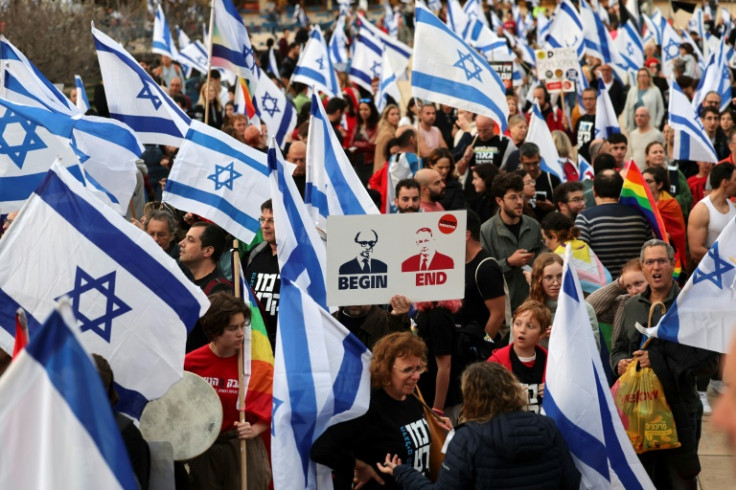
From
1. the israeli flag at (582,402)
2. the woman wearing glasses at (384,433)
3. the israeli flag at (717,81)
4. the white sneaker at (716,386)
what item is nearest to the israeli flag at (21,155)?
the woman wearing glasses at (384,433)

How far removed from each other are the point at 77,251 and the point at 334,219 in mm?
1469

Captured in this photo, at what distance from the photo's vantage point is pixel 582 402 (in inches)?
225

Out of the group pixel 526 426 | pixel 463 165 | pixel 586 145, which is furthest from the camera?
pixel 586 145

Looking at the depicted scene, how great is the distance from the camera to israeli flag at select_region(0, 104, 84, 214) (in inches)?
328

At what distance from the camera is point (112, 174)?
9305 mm

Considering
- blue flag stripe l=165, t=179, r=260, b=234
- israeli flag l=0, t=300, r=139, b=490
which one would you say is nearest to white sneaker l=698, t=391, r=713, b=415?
blue flag stripe l=165, t=179, r=260, b=234

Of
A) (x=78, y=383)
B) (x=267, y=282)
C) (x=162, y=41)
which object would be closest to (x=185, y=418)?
(x=78, y=383)

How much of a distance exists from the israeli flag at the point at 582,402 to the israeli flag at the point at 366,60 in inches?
554

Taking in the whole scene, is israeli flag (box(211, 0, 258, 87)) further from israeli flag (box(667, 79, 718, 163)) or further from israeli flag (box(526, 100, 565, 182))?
israeli flag (box(667, 79, 718, 163))

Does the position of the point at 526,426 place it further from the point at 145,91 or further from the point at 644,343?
the point at 145,91

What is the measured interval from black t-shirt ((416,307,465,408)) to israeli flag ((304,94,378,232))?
1719 mm

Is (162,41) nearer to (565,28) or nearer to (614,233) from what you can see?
(565,28)

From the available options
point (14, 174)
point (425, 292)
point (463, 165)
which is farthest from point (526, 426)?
point (463, 165)

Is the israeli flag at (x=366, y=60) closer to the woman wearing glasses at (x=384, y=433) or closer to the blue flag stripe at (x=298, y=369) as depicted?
the blue flag stripe at (x=298, y=369)
